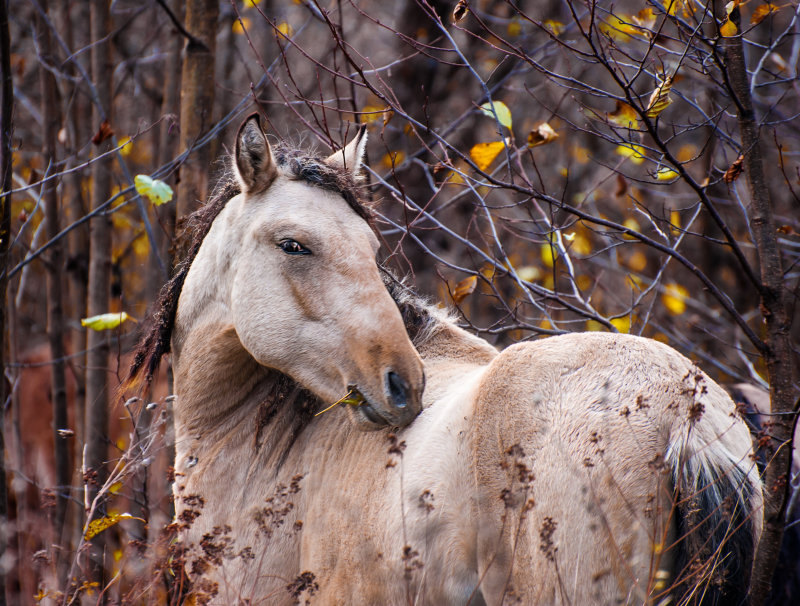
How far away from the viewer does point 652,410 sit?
7.59ft

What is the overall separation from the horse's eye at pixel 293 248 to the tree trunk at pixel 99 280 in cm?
207

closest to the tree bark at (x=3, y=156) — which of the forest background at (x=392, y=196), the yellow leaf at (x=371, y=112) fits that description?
the forest background at (x=392, y=196)

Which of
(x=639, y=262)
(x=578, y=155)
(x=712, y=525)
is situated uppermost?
(x=578, y=155)

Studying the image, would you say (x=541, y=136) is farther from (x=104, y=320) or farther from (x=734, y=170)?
(x=104, y=320)

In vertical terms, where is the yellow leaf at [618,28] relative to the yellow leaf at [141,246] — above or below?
above

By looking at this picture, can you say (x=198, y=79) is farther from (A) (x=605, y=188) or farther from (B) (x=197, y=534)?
(A) (x=605, y=188)

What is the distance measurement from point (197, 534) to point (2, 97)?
6.85 ft

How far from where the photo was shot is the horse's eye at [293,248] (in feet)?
10.3

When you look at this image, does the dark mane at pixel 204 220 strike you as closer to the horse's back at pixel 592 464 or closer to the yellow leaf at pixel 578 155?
the horse's back at pixel 592 464

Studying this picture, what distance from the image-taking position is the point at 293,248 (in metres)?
3.16

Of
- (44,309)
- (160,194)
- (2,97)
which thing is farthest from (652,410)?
(44,309)

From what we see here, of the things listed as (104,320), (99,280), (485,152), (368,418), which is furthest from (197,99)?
(368,418)

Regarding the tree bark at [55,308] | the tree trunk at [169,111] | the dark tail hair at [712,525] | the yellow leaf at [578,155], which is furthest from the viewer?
the yellow leaf at [578,155]

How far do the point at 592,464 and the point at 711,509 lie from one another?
396 mm
